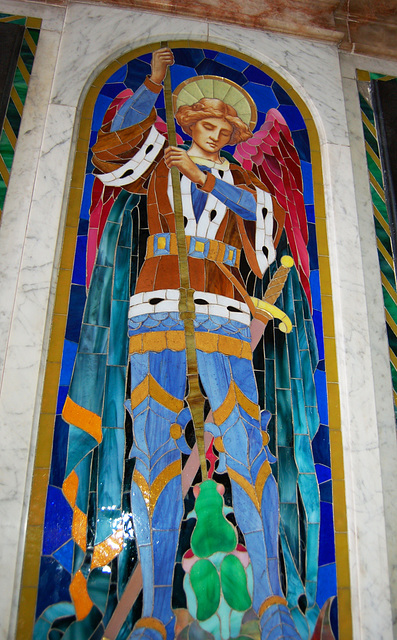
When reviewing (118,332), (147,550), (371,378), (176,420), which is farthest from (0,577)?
(371,378)

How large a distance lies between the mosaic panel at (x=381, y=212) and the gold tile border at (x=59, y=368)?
1.21 ft

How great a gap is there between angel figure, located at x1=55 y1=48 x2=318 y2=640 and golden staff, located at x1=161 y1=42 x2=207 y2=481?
0.01 m

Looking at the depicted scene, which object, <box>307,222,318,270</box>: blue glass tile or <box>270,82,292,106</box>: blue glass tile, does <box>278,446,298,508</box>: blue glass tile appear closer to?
<box>307,222,318,270</box>: blue glass tile

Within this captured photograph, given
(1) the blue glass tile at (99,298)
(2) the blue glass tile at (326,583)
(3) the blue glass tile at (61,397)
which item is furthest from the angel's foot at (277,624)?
(1) the blue glass tile at (99,298)

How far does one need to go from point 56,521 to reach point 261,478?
1069 millimetres

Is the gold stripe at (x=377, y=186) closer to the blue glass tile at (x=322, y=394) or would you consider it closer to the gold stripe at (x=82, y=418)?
the blue glass tile at (x=322, y=394)

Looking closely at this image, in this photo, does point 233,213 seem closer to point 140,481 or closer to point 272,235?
point 272,235

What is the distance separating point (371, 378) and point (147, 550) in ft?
5.32

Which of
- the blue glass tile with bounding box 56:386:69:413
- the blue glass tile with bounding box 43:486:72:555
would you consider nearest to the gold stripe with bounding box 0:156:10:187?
the blue glass tile with bounding box 56:386:69:413

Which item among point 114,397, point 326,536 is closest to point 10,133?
point 114,397

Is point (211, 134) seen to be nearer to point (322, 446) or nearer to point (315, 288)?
point (315, 288)

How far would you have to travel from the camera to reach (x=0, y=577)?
2732 millimetres

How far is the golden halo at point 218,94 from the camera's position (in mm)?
4078

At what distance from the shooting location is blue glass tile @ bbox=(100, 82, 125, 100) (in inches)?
158
